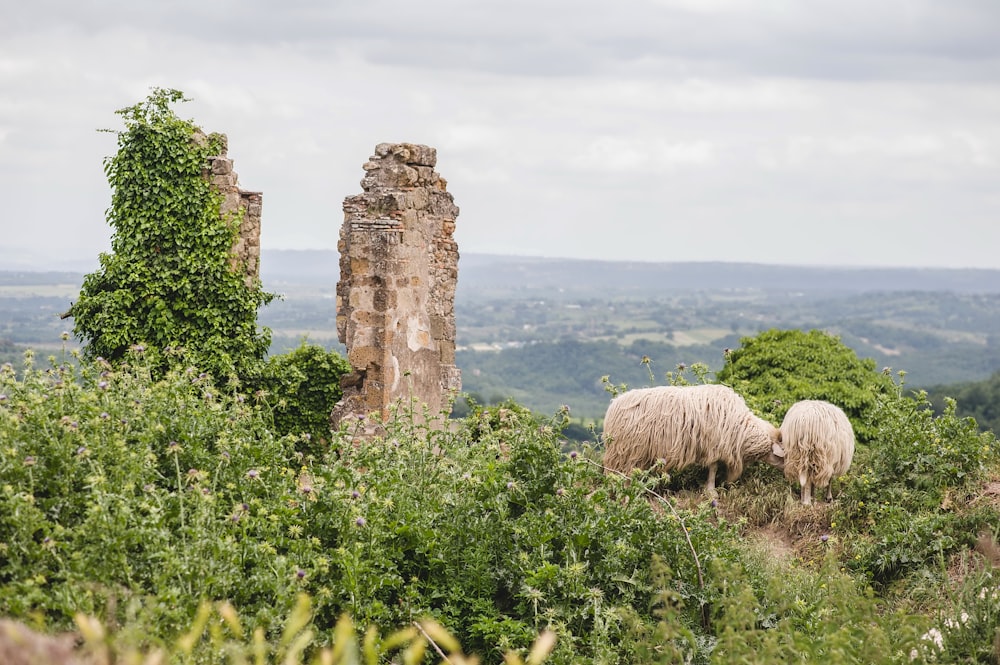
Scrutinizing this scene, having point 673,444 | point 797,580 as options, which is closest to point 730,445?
point 673,444

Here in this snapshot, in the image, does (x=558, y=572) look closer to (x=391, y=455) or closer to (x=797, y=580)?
(x=391, y=455)

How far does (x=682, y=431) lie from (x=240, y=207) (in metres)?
6.38

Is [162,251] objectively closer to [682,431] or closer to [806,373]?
[682,431]

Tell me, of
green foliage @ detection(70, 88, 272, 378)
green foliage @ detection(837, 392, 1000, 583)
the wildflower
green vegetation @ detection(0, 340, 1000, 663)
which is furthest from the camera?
green foliage @ detection(70, 88, 272, 378)

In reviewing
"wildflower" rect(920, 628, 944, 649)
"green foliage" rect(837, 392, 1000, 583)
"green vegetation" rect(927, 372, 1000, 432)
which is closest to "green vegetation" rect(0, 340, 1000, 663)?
"wildflower" rect(920, 628, 944, 649)

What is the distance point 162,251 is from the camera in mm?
13281

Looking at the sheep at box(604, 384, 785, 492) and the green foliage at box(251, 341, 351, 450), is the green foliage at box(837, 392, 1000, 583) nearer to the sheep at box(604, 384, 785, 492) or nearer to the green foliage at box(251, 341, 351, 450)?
the sheep at box(604, 384, 785, 492)

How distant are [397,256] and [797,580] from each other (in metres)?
6.94

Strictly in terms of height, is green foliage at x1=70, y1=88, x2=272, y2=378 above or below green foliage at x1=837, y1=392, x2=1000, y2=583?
above

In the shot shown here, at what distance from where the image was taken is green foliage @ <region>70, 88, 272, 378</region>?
13.0m

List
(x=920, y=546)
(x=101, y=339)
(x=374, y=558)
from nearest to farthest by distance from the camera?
(x=374, y=558)
(x=920, y=546)
(x=101, y=339)

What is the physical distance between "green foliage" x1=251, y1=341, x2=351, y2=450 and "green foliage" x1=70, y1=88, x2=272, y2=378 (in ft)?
3.41

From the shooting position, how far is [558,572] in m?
6.62

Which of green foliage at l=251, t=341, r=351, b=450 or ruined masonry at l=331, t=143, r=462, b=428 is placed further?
green foliage at l=251, t=341, r=351, b=450
